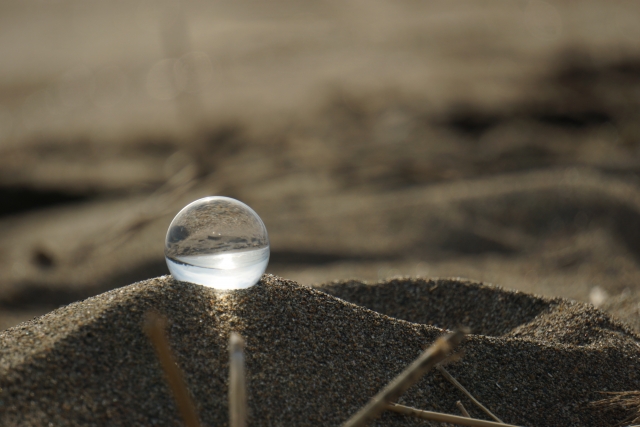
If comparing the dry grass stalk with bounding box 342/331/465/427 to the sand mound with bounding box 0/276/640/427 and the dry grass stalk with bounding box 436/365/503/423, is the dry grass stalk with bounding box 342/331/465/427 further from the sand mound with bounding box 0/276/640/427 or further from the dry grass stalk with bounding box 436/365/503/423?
the dry grass stalk with bounding box 436/365/503/423

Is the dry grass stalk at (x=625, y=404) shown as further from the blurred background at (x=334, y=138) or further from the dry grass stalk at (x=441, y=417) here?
the blurred background at (x=334, y=138)

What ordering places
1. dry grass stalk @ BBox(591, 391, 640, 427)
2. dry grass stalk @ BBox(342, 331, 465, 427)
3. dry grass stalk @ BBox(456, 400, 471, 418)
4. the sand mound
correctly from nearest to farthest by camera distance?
dry grass stalk @ BBox(342, 331, 465, 427)
the sand mound
dry grass stalk @ BBox(456, 400, 471, 418)
dry grass stalk @ BBox(591, 391, 640, 427)

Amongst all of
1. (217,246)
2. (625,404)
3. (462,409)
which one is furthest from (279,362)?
(625,404)

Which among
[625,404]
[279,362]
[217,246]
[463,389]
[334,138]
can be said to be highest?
[217,246]

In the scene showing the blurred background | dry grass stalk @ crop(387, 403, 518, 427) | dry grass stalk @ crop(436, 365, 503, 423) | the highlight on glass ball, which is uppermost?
the highlight on glass ball

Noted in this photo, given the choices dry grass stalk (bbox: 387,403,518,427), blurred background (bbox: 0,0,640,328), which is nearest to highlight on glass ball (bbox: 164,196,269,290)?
dry grass stalk (bbox: 387,403,518,427)

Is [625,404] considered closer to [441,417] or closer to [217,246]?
[441,417]
